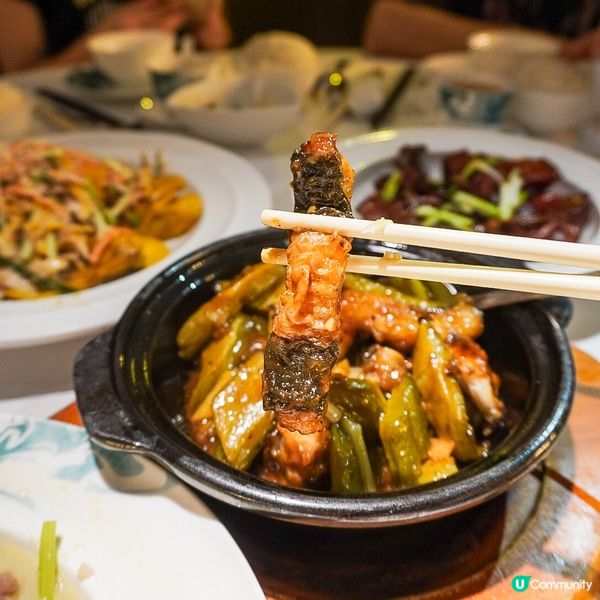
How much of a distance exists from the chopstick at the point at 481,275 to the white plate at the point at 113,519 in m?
0.52

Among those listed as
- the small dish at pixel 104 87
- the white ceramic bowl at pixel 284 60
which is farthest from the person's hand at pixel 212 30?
the small dish at pixel 104 87

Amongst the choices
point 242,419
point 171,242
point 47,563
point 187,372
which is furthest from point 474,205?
point 47,563

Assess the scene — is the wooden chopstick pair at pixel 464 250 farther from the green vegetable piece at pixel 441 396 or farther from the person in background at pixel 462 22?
the person in background at pixel 462 22

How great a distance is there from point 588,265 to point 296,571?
0.76 m

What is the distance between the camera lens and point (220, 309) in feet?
4.76

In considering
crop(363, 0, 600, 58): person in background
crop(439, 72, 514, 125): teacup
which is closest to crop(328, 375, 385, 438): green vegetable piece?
crop(439, 72, 514, 125): teacup

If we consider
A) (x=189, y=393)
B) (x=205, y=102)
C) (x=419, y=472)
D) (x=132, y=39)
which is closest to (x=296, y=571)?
(x=419, y=472)

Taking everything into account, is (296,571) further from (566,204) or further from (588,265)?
(566,204)

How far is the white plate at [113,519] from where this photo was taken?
3.43 ft

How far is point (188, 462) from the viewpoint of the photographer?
1045 millimetres

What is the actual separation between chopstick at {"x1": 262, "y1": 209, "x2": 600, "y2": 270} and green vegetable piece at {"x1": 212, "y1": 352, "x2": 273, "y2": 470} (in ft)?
1.42

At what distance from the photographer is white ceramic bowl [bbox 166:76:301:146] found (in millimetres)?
2828

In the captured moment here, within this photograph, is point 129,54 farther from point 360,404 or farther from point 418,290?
point 360,404

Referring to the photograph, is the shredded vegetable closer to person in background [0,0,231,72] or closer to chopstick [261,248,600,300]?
chopstick [261,248,600,300]
